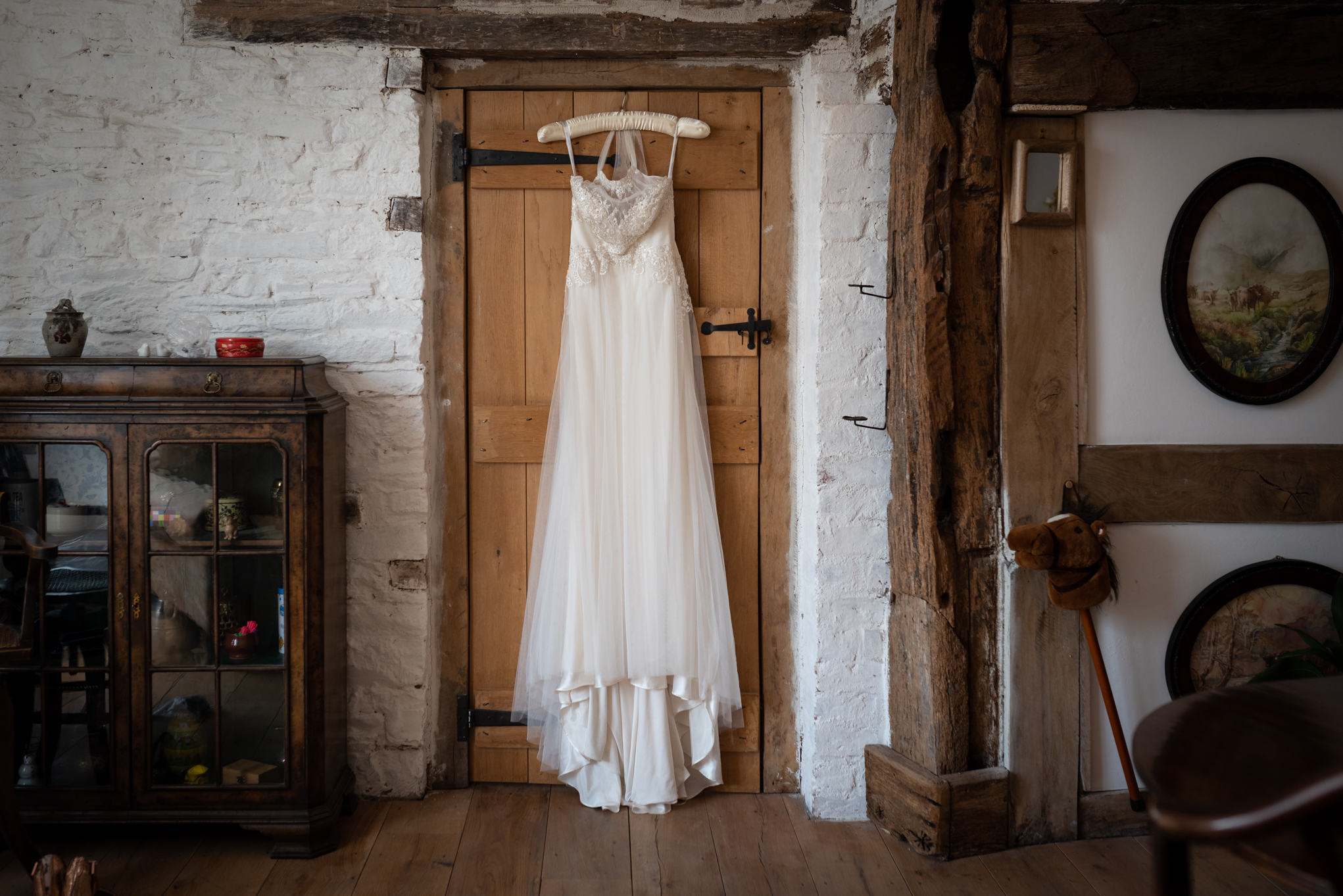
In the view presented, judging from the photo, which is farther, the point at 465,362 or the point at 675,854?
the point at 465,362

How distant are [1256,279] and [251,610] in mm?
2857

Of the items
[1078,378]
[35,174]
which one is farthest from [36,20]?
[1078,378]

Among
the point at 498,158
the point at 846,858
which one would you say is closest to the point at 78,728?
the point at 498,158

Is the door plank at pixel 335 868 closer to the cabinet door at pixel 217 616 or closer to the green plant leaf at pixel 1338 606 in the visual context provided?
the cabinet door at pixel 217 616

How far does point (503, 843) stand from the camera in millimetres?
2266

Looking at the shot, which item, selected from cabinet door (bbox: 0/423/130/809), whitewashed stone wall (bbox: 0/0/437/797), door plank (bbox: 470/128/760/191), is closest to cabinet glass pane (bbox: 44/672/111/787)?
cabinet door (bbox: 0/423/130/809)

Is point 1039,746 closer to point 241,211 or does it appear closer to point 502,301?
point 502,301

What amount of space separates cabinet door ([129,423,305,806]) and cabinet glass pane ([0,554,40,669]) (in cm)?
29

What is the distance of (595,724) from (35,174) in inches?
90.0

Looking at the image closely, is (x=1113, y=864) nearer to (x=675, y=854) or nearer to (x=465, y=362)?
(x=675, y=854)

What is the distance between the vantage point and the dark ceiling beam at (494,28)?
235 centimetres

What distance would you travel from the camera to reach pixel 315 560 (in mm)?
2172

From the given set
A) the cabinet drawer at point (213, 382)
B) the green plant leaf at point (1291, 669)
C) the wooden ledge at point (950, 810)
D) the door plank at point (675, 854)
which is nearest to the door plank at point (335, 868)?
the door plank at point (675, 854)

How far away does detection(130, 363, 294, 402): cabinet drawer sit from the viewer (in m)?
2.10
